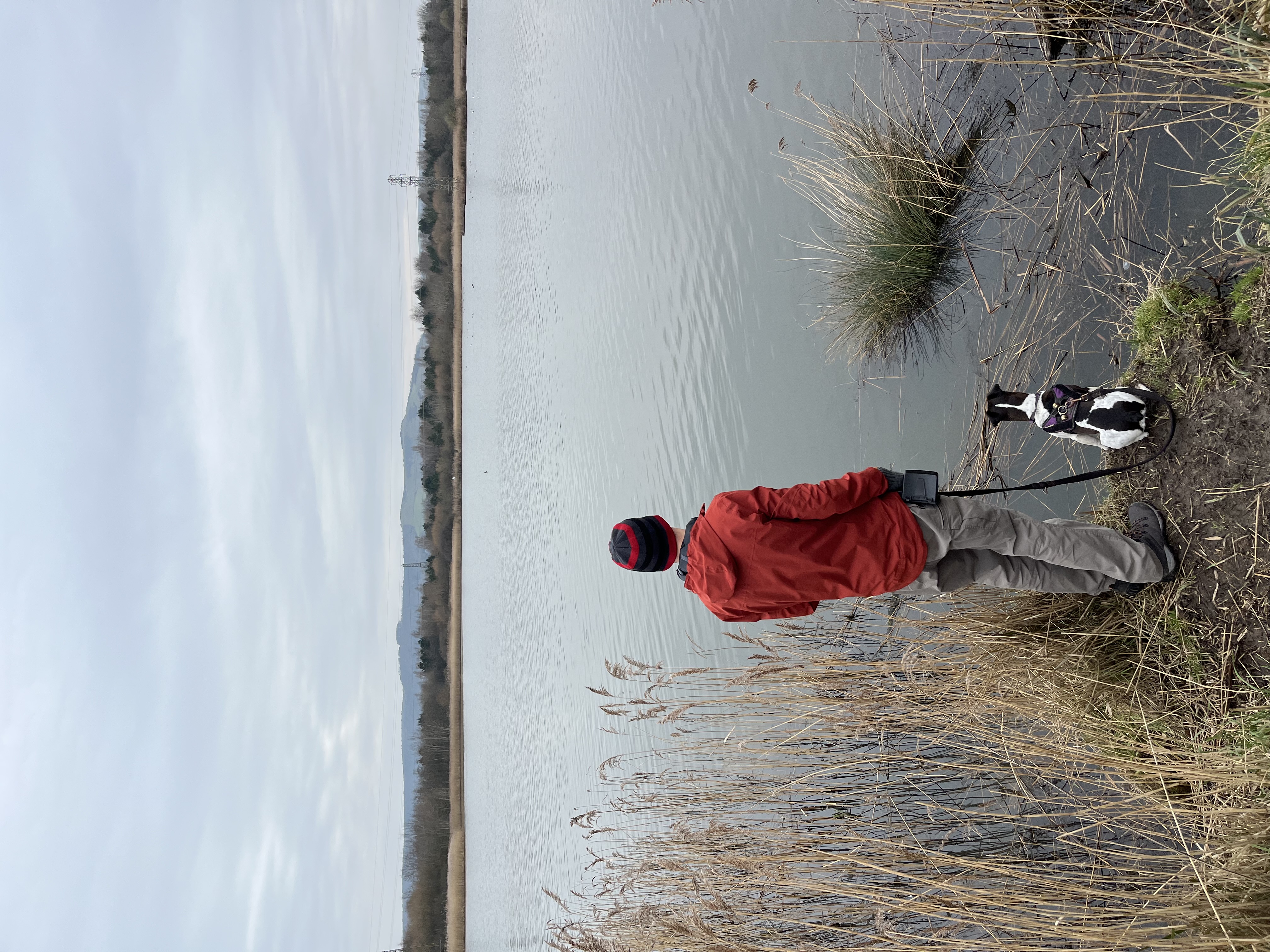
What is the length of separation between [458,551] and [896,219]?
13.1 m

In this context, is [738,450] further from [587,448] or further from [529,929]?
[529,929]

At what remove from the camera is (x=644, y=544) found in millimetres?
2428

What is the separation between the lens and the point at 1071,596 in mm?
2799

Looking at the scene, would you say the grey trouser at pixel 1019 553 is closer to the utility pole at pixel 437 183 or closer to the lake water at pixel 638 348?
the lake water at pixel 638 348

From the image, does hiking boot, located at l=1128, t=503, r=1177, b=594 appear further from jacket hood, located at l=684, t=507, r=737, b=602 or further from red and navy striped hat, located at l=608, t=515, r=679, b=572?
red and navy striped hat, located at l=608, t=515, r=679, b=572

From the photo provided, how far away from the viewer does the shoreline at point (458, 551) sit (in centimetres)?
1259

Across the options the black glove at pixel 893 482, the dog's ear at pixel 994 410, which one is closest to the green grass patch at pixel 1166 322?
the dog's ear at pixel 994 410

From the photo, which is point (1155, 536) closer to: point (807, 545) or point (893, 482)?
point (893, 482)

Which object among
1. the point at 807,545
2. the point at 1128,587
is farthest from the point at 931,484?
the point at 1128,587

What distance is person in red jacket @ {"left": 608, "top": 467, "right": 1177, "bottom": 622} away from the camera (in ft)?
7.41

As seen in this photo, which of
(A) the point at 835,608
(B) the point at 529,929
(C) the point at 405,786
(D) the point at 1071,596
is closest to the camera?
(D) the point at 1071,596

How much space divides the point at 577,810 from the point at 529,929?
6.89 ft

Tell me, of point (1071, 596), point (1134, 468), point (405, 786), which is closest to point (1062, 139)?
point (1134, 468)

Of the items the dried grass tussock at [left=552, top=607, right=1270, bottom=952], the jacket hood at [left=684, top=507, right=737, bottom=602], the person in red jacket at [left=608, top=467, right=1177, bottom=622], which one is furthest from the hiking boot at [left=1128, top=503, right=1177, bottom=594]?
the jacket hood at [left=684, top=507, right=737, bottom=602]
